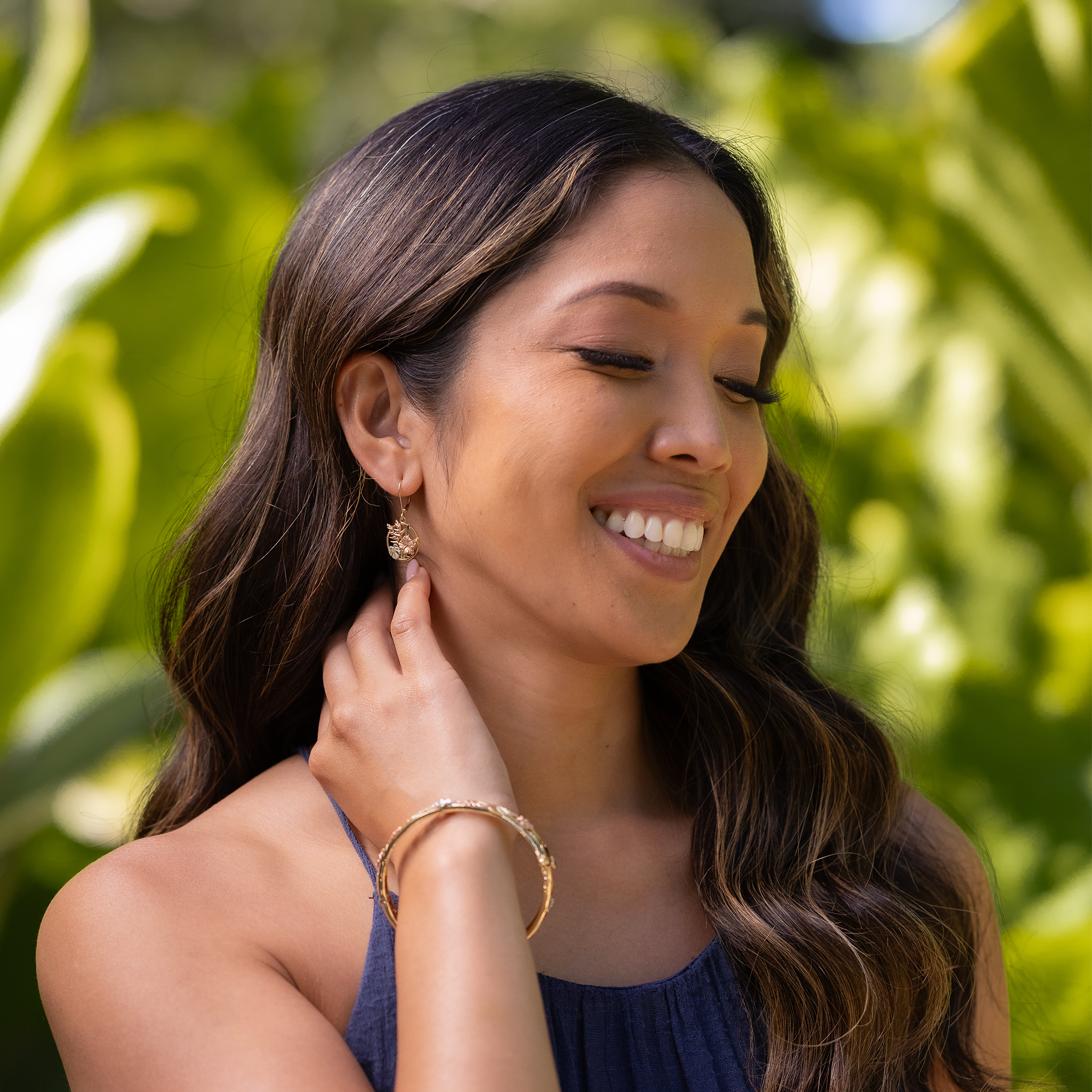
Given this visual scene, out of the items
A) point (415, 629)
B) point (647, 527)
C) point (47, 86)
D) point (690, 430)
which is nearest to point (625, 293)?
point (690, 430)

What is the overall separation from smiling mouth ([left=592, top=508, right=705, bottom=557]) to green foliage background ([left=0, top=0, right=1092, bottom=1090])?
577mm

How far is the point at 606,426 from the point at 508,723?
44cm

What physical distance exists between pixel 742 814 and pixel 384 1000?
0.58 meters

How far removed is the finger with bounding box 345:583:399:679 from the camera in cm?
156

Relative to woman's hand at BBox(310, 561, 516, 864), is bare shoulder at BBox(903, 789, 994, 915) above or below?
below

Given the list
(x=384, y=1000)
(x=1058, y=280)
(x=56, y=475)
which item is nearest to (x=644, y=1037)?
(x=384, y=1000)

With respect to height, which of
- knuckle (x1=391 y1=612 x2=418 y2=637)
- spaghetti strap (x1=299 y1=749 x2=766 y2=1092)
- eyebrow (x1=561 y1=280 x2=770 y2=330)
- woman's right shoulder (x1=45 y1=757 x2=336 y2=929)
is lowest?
spaghetti strap (x1=299 y1=749 x2=766 y2=1092)

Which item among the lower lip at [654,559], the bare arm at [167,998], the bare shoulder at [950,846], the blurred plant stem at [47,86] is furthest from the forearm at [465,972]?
the blurred plant stem at [47,86]

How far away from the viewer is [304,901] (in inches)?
58.6

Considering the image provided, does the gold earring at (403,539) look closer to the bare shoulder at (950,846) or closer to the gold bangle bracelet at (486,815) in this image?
the gold bangle bracelet at (486,815)

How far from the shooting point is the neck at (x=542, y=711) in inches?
64.2

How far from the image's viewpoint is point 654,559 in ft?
4.98

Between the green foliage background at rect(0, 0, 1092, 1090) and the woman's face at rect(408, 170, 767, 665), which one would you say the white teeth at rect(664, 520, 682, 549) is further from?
the green foliage background at rect(0, 0, 1092, 1090)

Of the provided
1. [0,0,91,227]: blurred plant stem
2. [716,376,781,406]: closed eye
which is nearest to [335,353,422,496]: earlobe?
[716,376,781,406]: closed eye
